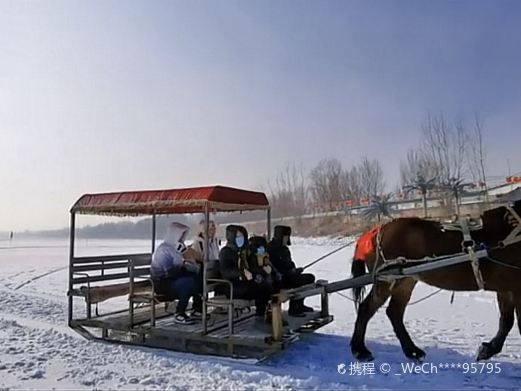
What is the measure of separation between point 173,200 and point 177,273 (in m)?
1.15

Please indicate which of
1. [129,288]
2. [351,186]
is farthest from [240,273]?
→ [351,186]

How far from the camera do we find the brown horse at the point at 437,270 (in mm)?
4984

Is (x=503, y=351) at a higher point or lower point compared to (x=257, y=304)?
lower

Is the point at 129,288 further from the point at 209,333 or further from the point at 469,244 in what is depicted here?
the point at 469,244

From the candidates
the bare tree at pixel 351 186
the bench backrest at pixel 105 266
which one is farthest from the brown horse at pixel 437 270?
the bare tree at pixel 351 186

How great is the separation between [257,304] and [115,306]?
503cm

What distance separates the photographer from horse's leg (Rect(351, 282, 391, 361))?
212 inches

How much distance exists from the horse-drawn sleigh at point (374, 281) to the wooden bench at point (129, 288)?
0.03 meters

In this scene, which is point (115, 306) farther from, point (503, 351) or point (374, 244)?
point (503, 351)

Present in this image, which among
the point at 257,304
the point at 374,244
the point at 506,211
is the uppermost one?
the point at 506,211

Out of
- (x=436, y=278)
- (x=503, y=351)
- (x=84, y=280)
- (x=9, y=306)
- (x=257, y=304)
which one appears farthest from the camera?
(x=9, y=306)

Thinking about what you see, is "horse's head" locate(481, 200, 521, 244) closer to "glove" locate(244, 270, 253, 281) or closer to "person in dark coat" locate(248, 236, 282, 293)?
"person in dark coat" locate(248, 236, 282, 293)

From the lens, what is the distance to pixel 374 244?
225 inches

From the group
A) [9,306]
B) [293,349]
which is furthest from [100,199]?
[9,306]
